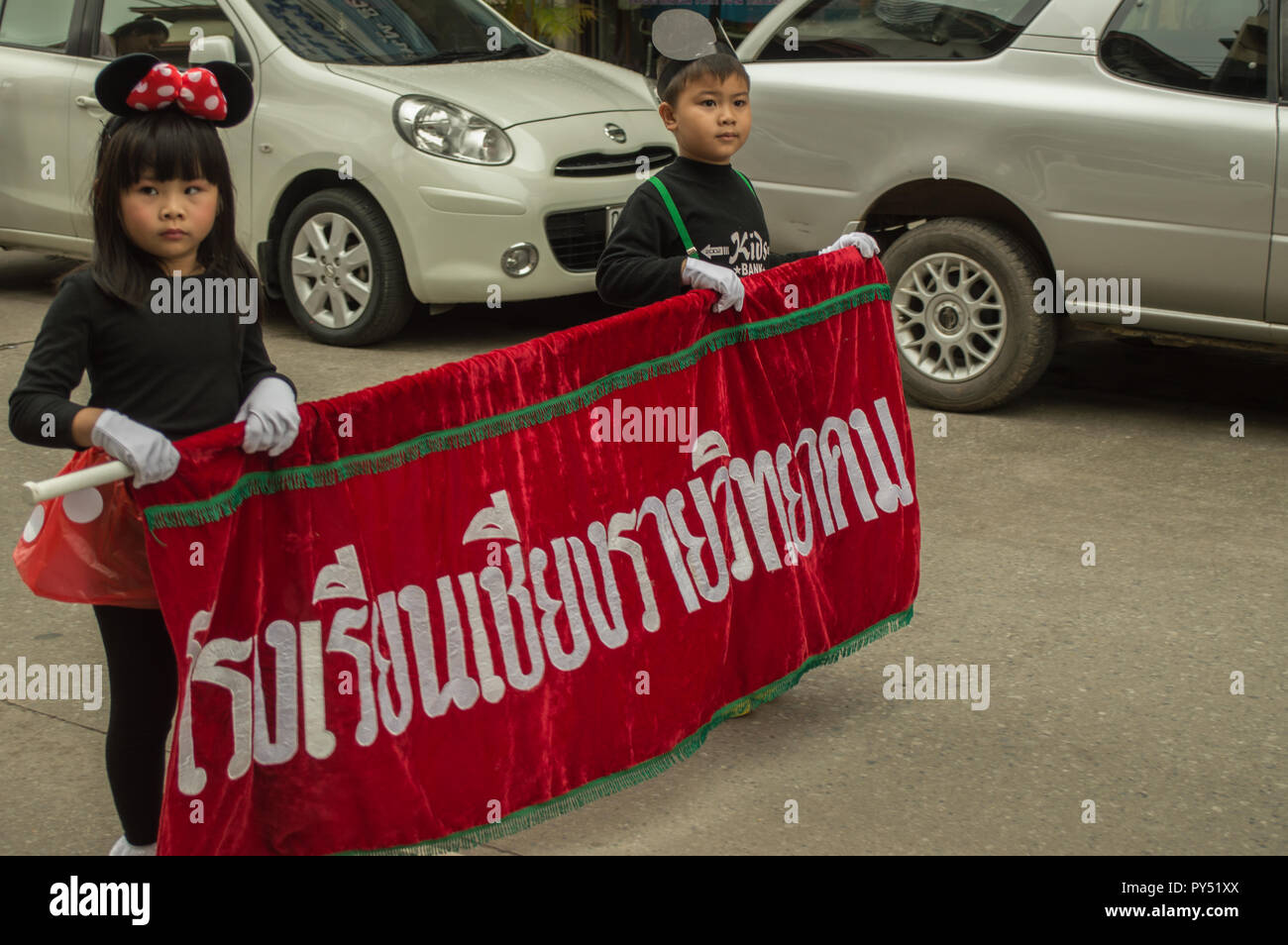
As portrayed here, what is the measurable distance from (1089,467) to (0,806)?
3.84 metres

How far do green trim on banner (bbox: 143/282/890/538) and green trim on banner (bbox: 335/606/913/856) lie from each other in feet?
2.19

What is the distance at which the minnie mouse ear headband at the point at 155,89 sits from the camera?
2719mm

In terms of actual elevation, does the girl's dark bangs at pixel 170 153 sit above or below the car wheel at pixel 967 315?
above

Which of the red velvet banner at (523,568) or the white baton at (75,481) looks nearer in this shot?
the white baton at (75,481)

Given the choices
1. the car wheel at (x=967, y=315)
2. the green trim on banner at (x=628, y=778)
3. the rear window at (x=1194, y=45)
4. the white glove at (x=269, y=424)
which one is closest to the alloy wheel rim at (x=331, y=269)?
the car wheel at (x=967, y=315)

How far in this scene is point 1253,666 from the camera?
4102mm

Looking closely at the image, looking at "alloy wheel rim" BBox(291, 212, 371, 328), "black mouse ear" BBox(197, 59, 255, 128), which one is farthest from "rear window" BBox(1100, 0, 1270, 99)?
"black mouse ear" BBox(197, 59, 255, 128)

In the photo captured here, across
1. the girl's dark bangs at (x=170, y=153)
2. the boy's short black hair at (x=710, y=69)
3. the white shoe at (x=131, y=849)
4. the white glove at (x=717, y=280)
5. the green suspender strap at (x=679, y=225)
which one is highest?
the boy's short black hair at (x=710, y=69)

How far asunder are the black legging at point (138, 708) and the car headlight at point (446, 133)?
464 cm

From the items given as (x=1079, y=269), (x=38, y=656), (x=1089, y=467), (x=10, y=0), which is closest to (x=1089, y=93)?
(x=1079, y=269)

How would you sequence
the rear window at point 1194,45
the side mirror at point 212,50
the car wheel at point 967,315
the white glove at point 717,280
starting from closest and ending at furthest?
the white glove at point 717,280 → the rear window at point 1194,45 → the car wheel at point 967,315 → the side mirror at point 212,50

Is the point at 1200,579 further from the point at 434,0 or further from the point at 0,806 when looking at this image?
the point at 434,0

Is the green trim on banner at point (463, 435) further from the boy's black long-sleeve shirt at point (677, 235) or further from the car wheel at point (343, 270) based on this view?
the car wheel at point (343, 270)

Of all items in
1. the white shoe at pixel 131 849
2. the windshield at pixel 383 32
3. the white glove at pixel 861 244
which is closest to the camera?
the white shoe at pixel 131 849
